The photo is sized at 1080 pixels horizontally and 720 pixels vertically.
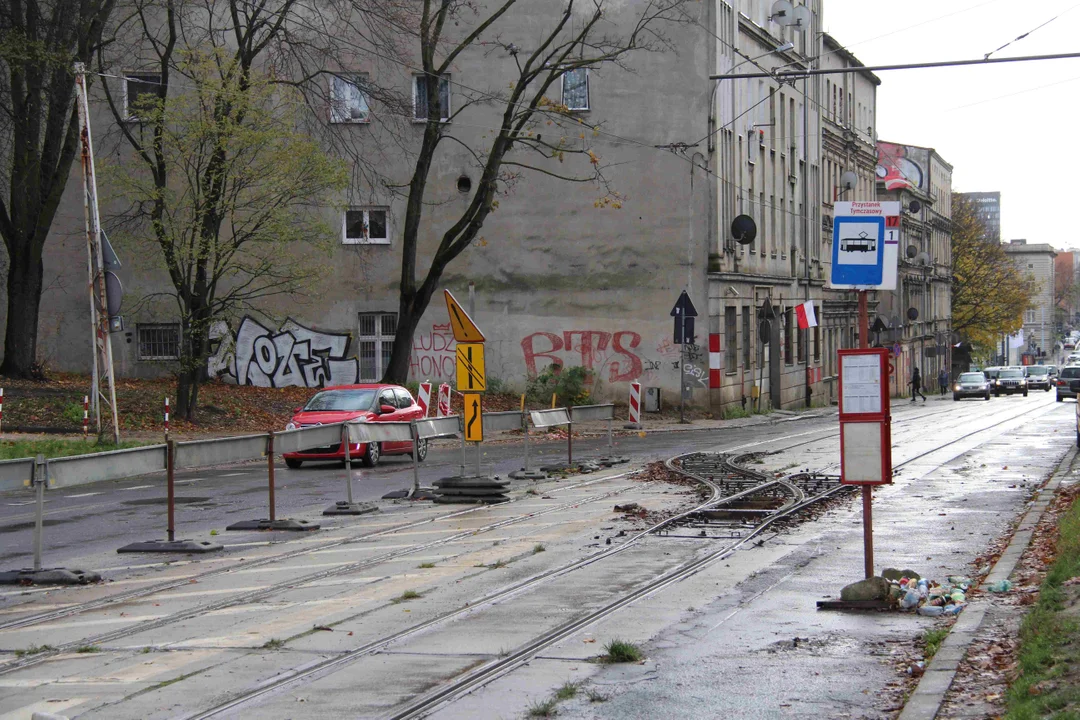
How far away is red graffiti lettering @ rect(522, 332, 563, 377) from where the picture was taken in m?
43.1

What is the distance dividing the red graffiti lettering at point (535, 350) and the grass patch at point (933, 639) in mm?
33970

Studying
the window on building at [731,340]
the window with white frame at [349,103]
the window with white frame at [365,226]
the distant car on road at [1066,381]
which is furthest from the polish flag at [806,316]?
the window with white frame at [349,103]

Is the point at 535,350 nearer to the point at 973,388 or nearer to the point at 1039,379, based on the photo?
the point at 973,388

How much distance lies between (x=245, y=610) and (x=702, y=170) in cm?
3459

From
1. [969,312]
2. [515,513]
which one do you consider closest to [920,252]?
[969,312]

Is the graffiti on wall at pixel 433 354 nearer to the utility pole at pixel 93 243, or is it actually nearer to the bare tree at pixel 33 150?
the bare tree at pixel 33 150

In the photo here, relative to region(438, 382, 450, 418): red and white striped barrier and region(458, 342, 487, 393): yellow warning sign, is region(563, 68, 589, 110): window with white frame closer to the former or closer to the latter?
region(438, 382, 450, 418): red and white striped barrier

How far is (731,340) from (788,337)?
976 cm

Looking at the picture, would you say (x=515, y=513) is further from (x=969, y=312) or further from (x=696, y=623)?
(x=969, y=312)

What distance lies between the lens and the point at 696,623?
31.2 ft

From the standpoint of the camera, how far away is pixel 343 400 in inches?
1022

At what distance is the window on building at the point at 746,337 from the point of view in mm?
48062

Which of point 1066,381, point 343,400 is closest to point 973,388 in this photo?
point 1066,381

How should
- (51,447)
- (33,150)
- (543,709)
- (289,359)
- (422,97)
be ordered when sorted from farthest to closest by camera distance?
(422,97), (289,359), (33,150), (51,447), (543,709)
